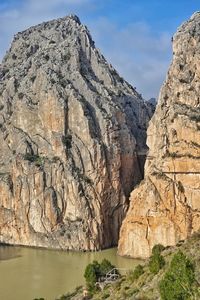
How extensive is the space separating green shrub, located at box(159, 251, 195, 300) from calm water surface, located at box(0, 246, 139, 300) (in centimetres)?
2302

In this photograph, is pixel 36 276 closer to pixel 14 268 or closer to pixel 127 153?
pixel 14 268

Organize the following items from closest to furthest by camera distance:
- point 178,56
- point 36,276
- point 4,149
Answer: point 36,276 → point 178,56 → point 4,149

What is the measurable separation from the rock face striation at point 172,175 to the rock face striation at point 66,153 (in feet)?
22.8

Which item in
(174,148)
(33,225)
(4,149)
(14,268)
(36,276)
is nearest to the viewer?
(36,276)

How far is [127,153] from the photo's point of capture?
6881cm

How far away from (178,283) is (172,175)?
38.0 metres

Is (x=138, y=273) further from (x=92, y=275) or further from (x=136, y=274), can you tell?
(x=92, y=275)

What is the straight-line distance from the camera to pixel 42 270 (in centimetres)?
5256

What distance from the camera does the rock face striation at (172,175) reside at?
5606 cm

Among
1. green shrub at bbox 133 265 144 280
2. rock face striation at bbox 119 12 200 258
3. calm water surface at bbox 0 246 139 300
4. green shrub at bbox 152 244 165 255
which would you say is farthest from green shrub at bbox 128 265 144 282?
rock face striation at bbox 119 12 200 258

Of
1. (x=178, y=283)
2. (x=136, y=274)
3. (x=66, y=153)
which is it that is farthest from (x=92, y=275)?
(x=66, y=153)

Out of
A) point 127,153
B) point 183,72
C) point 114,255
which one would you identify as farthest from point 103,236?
point 183,72

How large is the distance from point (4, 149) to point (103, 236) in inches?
708

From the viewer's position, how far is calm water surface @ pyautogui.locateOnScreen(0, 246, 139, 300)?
4428 centimetres
